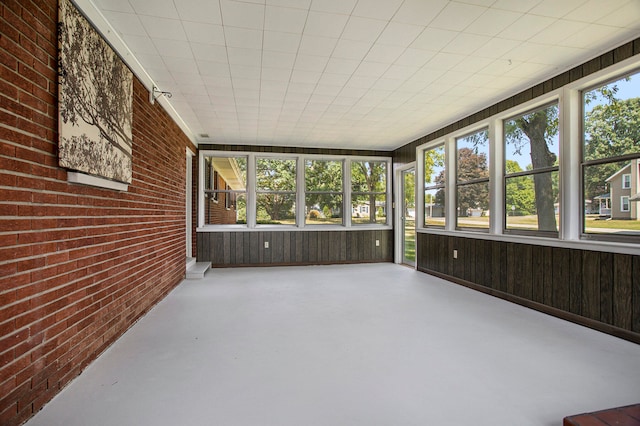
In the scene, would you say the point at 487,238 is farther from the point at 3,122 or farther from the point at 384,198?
the point at 3,122

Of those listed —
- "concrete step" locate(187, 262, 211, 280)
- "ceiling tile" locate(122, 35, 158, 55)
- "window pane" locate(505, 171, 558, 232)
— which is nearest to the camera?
"ceiling tile" locate(122, 35, 158, 55)

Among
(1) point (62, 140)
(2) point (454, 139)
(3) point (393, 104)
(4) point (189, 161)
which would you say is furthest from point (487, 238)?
(4) point (189, 161)

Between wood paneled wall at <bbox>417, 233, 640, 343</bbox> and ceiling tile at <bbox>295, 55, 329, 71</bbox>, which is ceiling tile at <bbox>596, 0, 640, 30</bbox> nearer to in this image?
wood paneled wall at <bbox>417, 233, 640, 343</bbox>

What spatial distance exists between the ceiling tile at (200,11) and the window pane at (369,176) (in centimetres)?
531

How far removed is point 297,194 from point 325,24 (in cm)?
478

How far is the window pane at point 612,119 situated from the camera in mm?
2988

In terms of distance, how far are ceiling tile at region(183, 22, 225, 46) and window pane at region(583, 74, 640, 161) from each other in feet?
12.4

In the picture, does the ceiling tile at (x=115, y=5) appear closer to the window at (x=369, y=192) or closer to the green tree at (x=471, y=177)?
the green tree at (x=471, y=177)

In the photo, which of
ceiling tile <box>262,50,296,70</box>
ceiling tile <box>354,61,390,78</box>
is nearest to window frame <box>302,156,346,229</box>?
ceiling tile <box>354,61,390,78</box>

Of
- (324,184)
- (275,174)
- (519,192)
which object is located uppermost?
(275,174)

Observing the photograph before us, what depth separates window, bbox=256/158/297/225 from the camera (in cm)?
713

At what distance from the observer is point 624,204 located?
3045 millimetres

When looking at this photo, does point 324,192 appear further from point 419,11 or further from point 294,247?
point 419,11

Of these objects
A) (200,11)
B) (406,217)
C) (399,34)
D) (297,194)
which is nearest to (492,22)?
(399,34)
